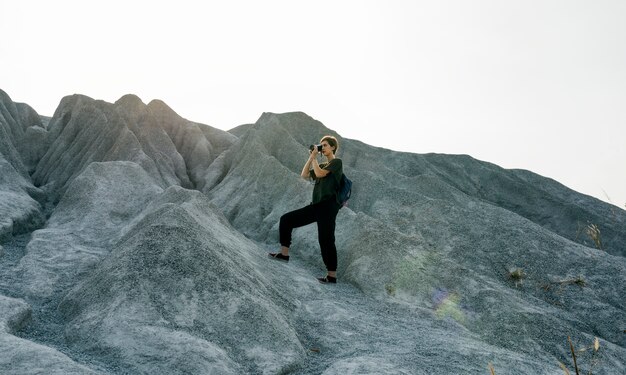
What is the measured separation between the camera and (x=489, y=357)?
607 cm

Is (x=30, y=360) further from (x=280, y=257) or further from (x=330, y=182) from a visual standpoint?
(x=280, y=257)

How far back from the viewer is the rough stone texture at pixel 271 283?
5652 millimetres

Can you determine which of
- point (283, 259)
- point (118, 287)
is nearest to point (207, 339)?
point (118, 287)

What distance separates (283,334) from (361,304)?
2.77m

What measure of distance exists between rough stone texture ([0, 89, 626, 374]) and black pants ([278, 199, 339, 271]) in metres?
0.76

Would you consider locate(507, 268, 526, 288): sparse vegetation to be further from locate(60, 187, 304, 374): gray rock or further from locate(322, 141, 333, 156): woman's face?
locate(60, 187, 304, 374): gray rock

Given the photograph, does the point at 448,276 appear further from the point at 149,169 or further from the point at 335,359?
the point at 149,169

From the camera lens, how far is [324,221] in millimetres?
9133

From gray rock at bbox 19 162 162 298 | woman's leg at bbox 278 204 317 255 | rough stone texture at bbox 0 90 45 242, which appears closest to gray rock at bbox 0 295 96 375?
gray rock at bbox 19 162 162 298

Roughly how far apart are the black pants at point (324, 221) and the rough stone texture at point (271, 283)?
764 millimetres

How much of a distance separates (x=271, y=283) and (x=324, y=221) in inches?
67.7

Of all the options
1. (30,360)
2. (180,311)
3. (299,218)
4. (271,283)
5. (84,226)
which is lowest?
(84,226)

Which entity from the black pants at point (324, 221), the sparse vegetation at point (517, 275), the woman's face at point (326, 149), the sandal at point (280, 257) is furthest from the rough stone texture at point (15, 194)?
the sparse vegetation at point (517, 275)

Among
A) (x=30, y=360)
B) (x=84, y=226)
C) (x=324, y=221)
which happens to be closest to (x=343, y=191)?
(x=324, y=221)
